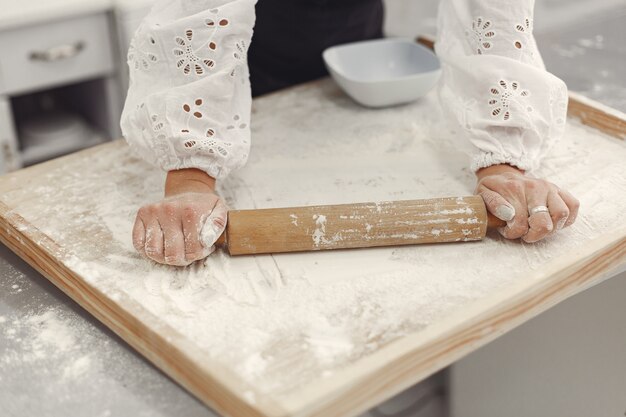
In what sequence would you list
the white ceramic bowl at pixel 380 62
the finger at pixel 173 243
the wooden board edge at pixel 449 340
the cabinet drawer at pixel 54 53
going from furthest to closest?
the cabinet drawer at pixel 54 53, the white ceramic bowl at pixel 380 62, the finger at pixel 173 243, the wooden board edge at pixel 449 340

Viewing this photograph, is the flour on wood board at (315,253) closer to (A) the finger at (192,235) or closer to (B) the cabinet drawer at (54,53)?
(A) the finger at (192,235)

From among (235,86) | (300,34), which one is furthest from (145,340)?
(300,34)

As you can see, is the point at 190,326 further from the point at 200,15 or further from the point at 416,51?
the point at 416,51

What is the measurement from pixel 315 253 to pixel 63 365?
28 centimetres

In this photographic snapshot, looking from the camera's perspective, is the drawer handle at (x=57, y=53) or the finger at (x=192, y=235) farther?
the drawer handle at (x=57, y=53)

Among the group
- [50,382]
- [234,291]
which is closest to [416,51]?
[234,291]

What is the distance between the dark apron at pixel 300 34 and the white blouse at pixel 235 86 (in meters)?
0.29

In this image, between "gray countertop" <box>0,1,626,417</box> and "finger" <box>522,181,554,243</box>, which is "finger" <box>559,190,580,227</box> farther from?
"gray countertop" <box>0,1,626,417</box>

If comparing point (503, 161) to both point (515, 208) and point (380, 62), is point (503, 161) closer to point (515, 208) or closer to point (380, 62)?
point (515, 208)

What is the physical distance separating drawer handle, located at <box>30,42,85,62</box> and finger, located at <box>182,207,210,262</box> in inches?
37.4

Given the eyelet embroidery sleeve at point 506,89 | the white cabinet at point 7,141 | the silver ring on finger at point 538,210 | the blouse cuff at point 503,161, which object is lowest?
the white cabinet at point 7,141

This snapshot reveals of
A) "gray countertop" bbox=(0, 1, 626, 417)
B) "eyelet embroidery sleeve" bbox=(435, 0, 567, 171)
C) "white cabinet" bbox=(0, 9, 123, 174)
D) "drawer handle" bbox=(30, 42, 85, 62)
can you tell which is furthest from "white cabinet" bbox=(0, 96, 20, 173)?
"eyelet embroidery sleeve" bbox=(435, 0, 567, 171)

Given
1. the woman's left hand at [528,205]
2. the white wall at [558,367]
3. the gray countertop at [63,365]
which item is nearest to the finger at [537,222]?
the woman's left hand at [528,205]

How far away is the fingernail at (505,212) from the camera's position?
823 millimetres
